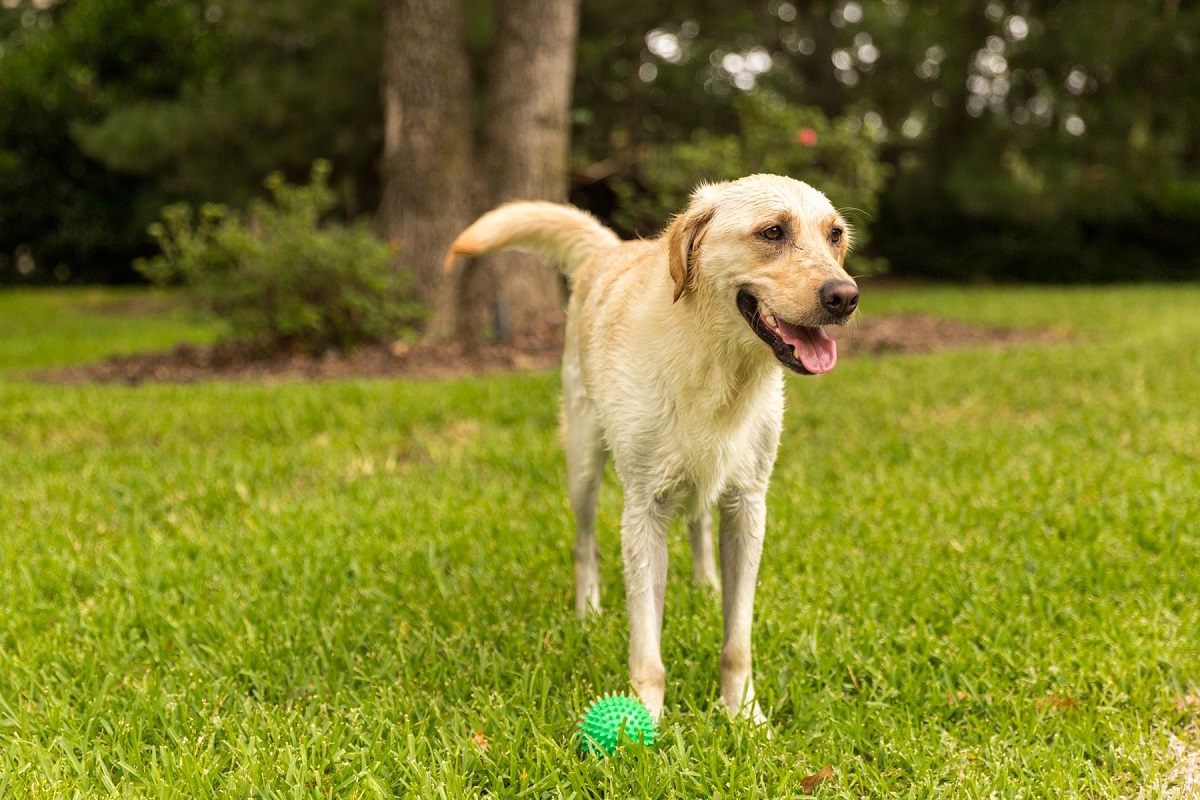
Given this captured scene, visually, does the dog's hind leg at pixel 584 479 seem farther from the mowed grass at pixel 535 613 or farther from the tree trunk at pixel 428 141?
the tree trunk at pixel 428 141

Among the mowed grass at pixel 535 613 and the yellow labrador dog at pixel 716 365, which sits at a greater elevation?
the yellow labrador dog at pixel 716 365

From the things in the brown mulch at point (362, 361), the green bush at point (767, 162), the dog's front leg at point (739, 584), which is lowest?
the brown mulch at point (362, 361)

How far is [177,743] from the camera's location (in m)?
2.77

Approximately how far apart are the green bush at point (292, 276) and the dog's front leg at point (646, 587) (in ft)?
19.7

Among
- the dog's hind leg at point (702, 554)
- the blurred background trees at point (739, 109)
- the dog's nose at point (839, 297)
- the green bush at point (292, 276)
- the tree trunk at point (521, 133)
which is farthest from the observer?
the blurred background trees at point (739, 109)

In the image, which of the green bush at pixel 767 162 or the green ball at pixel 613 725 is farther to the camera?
the green bush at pixel 767 162

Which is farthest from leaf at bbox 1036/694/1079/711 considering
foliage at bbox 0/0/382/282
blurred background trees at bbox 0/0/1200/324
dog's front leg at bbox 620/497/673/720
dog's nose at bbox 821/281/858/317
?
foliage at bbox 0/0/382/282

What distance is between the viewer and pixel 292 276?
8.33 meters

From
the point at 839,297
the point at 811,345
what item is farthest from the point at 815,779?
the point at 839,297

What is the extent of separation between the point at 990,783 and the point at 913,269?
2046cm

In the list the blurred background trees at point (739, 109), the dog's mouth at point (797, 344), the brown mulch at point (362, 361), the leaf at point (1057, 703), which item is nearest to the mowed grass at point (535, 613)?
the leaf at point (1057, 703)

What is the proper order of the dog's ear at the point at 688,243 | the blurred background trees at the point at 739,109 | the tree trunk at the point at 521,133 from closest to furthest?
the dog's ear at the point at 688,243 < the tree trunk at the point at 521,133 < the blurred background trees at the point at 739,109

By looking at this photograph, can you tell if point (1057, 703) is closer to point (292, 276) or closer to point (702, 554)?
point (702, 554)

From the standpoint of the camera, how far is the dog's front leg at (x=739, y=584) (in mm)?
2900
